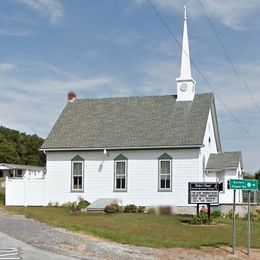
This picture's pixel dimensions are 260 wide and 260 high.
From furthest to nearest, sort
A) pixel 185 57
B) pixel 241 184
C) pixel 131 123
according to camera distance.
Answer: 1. pixel 185 57
2. pixel 131 123
3. pixel 241 184

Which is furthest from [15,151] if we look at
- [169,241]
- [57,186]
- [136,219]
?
[169,241]

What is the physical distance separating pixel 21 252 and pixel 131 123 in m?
22.7

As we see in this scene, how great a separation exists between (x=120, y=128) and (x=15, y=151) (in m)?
88.6

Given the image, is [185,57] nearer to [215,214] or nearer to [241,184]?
[215,214]

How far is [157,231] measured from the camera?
21688mm

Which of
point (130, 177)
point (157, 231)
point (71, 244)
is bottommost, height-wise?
point (157, 231)

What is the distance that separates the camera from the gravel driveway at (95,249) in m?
15.3

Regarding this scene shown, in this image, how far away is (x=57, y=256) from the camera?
14320 millimetres

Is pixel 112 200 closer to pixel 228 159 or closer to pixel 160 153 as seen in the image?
pixel 160 153

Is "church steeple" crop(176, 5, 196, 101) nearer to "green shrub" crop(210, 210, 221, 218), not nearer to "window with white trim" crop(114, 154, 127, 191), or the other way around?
"window with white trim" crop(114, 154, 127, 191)

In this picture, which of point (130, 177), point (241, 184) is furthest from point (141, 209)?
point (241, 184)

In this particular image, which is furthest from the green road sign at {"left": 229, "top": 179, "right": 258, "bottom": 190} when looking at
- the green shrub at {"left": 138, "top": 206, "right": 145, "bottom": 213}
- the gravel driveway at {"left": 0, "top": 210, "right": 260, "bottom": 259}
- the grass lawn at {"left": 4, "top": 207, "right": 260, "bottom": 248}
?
the green shrub at {"left": 138, "top": 206, "right": 145, "bottom": 213}

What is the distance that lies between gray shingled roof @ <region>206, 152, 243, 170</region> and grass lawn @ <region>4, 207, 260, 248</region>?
27.5 feet

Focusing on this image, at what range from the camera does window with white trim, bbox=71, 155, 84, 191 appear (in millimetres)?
35500
